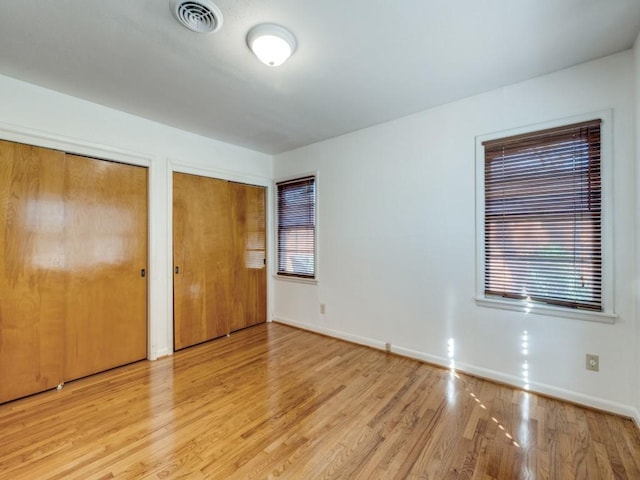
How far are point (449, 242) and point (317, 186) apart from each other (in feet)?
5.91

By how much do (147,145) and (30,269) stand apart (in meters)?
1.51

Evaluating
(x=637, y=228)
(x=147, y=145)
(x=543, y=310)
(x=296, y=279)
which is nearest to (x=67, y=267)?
(x=147, y=145)

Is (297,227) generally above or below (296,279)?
above

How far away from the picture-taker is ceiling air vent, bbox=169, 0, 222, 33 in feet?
5.13

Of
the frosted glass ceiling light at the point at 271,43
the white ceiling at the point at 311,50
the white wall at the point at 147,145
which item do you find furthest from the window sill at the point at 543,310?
the white wall at the point at 147,145

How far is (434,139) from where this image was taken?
2.85m

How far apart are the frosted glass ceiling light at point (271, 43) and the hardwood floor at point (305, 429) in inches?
96.3

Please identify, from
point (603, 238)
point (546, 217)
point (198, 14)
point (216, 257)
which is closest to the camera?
point (198, 14)

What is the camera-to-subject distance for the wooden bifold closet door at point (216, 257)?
3.32 m

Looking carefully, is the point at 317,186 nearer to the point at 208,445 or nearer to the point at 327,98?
the point at 327,98

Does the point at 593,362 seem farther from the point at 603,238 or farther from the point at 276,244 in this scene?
the point at 276,244

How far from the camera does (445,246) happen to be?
109 inches

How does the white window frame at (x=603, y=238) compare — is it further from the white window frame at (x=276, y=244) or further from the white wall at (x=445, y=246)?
the white window frame at (x=276, y=244)

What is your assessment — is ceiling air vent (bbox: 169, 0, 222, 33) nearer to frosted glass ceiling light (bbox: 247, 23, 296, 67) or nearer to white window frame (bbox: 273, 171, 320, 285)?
frosted glass ceiling light (bbox: 247, 23, 296, 67)
